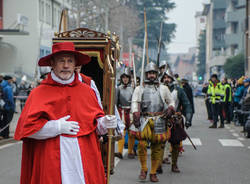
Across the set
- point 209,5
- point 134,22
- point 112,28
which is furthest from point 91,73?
point 209,5

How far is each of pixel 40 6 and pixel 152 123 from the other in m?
44.4

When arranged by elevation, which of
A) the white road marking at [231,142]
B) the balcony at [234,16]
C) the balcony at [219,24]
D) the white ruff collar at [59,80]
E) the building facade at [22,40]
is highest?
the balcony at [219,24]

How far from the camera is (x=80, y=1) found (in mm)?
48938

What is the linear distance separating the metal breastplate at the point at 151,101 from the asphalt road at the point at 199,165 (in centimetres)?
113

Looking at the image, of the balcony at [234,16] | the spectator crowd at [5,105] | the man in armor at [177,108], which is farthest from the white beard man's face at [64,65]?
the balcony at [234,16]

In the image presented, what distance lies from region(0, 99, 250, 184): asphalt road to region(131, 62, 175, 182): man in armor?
0.45 meters

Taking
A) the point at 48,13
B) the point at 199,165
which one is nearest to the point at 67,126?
the point at 199,165

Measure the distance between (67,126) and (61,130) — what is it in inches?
2.3

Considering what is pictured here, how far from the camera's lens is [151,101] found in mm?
9305

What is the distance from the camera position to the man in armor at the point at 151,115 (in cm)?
925

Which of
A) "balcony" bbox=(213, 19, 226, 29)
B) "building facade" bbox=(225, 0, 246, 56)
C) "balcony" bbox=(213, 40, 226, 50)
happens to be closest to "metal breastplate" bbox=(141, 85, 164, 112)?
"building facade" bbox=(225, 0, 246, 56)

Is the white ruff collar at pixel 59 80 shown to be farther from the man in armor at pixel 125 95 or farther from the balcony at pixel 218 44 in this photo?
the balcony at pixel 218 44

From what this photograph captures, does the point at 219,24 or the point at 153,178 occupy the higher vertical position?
the point at 219,24

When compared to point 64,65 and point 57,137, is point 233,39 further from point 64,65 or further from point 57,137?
point 57,137
